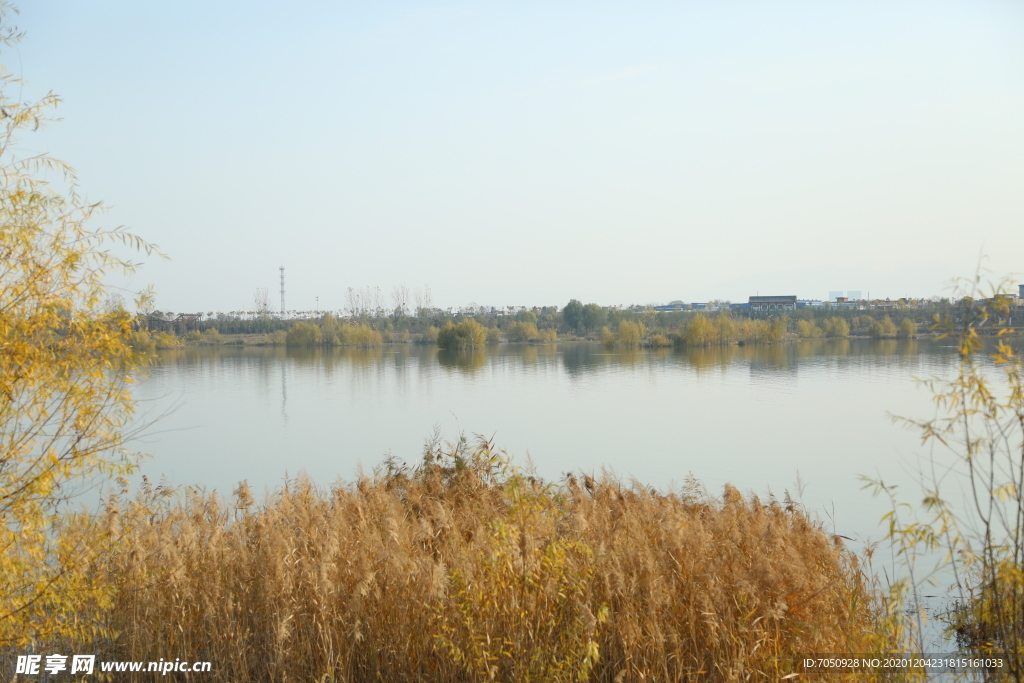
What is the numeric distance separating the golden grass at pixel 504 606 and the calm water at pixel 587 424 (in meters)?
1.61

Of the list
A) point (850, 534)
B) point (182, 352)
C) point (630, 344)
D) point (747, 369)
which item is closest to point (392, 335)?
point (182, 352)

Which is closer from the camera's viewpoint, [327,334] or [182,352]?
[182,352]

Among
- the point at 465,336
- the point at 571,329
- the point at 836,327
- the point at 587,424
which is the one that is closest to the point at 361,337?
the point at 465,336

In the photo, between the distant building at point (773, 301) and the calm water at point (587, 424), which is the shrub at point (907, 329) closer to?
the calm water at point (587, 424)

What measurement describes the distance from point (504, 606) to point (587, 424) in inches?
639

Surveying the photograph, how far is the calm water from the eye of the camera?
14586mm

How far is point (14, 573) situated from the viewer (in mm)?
4949

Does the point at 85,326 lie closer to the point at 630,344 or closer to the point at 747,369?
the point at 747,369

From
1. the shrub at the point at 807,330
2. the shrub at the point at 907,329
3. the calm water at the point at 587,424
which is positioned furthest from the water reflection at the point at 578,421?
the shrub at the point at 807,330

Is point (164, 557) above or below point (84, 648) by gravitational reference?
above

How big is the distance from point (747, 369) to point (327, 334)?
63.2 m

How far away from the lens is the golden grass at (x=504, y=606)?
471 centimetres

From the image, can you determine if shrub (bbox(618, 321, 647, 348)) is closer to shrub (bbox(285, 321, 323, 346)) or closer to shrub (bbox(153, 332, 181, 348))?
shrub (bbox(285, 321, 323, 346))

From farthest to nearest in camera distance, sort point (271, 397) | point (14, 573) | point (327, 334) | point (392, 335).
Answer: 1. point (392, 335)
2. point (327, 334)
3. point (271, 397)
4. point (14, 573)
